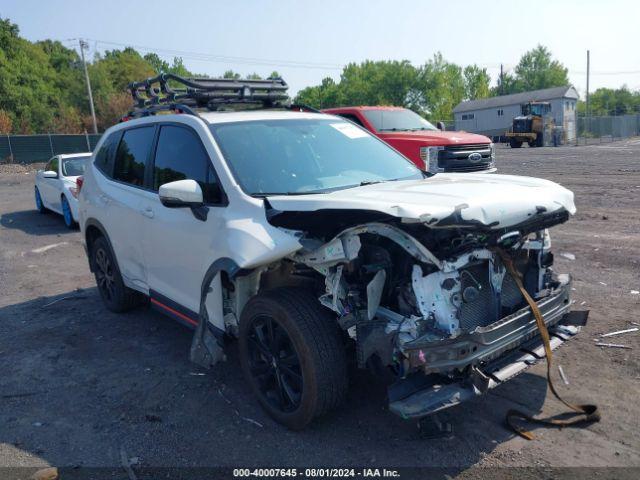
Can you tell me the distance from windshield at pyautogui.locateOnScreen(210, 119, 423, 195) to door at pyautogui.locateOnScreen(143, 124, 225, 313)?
9.5 inches

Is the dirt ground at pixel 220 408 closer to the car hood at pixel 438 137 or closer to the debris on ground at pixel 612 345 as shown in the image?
the debris on ground at pixel 612 345

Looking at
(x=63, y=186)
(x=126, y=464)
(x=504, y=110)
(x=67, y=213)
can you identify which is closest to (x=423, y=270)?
(x=126, y=464)

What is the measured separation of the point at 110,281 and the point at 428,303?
12.9 ft

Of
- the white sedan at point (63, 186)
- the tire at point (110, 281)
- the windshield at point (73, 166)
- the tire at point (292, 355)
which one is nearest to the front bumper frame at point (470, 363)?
the tire at point (292, 355)

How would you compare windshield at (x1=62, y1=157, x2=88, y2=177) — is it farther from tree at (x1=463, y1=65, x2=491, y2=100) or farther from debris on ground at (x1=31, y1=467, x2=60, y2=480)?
tree at (x1=463, y1=65, x2=491, y2=100)

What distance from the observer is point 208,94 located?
201 inches

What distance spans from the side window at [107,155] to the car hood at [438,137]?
6.25 meters

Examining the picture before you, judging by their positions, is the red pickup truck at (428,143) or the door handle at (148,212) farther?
the red pickup truck at (428,143)

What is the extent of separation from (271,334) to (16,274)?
5.90m

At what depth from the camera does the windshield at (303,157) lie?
3.91 meters

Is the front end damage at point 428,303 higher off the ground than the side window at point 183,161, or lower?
lower

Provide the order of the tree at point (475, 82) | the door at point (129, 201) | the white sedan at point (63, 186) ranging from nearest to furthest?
the door at point (129, 201) → the white sedan at point (63, 186) → the tree at point (475, 82)

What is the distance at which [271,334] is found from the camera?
3504mm

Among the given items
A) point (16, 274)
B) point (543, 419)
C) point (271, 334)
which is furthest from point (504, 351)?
point (16, 274)
